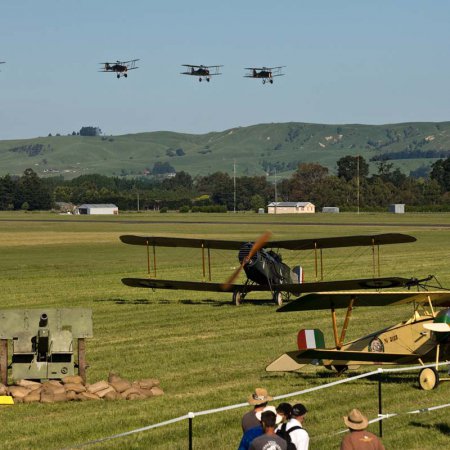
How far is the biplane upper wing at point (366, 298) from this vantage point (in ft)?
62.4

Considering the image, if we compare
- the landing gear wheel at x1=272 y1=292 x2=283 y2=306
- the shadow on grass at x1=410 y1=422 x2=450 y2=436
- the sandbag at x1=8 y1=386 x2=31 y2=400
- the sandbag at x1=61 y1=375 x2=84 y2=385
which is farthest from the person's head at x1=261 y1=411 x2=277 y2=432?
the landing gear wheel at x1=272 y1=292 x2=283 y2=306

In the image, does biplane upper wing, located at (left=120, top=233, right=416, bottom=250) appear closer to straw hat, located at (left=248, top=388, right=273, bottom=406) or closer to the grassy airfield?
the grassy airfield

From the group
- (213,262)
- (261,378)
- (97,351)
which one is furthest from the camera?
(213,262)

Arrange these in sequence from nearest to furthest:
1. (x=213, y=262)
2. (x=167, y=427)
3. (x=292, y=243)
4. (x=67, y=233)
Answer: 1. (x=167, y=427)
2. (x=292, y=243)
3. (x=213, y=262)
4. (x=67, y=233)

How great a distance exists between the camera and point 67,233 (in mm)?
94625

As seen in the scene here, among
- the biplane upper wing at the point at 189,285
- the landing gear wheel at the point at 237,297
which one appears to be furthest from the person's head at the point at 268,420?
the landing gear wheel at the point at 237,297

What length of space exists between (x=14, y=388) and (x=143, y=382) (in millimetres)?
2307

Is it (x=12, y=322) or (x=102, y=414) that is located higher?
(x=12, y=322)

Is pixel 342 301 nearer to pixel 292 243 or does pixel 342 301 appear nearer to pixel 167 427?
pixel 167 427

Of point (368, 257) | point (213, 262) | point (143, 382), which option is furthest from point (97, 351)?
point (368, 257)

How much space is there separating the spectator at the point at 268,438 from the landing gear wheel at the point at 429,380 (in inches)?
338

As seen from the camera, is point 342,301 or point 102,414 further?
point 342,301

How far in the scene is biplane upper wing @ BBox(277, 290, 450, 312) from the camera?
19.0 m

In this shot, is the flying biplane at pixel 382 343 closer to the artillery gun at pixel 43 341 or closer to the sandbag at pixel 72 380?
the sandbag at pixel 72 380
